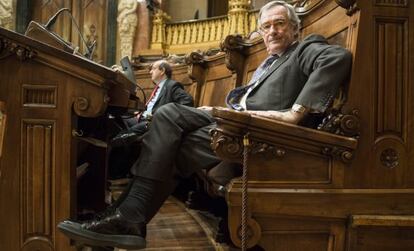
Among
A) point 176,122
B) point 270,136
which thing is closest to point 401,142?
point 270,136

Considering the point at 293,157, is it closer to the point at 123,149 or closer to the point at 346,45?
the point at 346,45

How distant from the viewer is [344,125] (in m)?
1.35

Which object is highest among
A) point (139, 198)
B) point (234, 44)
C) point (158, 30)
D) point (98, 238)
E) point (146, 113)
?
point (158, 30)

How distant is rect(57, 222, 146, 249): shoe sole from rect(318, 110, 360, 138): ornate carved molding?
0.66 metres

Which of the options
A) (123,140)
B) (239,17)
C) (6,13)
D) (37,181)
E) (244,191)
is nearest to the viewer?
(244,191)

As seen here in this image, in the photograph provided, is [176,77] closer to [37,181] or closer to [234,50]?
[234,50]

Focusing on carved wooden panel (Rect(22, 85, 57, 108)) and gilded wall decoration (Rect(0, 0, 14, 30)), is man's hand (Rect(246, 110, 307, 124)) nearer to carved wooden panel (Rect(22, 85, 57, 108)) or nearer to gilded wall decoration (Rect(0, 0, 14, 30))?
carved wooden panel (Rect(22, 85, 57, 108))

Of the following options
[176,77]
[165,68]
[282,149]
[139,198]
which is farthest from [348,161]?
[176,77]

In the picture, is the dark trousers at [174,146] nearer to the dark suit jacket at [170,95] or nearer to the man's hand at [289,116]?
the man's hand at [289,116]

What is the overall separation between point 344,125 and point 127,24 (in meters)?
6.47

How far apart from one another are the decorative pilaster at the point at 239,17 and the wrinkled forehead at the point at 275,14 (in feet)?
16.1

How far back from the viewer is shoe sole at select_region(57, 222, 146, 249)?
4.50 feet

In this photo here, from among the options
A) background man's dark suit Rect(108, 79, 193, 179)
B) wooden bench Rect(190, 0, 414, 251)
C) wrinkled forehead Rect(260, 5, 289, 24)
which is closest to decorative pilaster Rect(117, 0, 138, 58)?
background man's dark suit Rect(108, 79, 193, 179)

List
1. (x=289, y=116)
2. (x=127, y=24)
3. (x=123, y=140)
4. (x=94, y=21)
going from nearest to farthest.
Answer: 1. (x=289, y=116)
2. (x=123, y=140)
3. (x=127, y=24)
4. (x=94, y=21)
